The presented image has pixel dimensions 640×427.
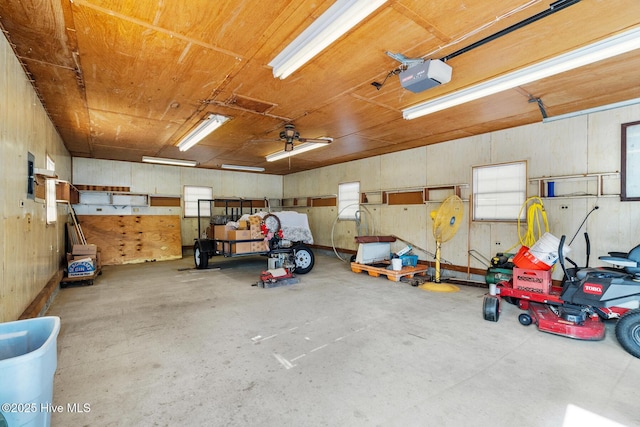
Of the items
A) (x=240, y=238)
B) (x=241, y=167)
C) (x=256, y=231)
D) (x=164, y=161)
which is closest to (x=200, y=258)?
(x=240, y=238)

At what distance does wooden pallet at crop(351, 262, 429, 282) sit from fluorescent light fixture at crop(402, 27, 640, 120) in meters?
3.31

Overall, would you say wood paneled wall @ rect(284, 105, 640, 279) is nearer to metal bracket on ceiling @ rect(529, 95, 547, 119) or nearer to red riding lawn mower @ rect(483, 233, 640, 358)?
metal bracket on ceiling @ rect(529, 95, 547, 119)

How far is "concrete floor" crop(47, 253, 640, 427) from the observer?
193cm

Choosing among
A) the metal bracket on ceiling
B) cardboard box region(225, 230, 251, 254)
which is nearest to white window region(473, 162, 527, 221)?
the metal bracket on ceiling

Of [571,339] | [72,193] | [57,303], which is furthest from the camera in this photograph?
[72,193]

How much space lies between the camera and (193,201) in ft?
31.5

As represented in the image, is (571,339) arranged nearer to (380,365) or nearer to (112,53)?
(380,365)

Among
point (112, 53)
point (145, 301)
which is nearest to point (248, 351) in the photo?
point (145, 301)

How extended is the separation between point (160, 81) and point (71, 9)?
119cm

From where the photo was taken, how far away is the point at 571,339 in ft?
10.1

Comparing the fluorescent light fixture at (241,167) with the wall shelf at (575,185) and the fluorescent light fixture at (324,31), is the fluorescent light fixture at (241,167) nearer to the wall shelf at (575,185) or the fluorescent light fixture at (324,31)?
the fluorescent light fixture at (324,31)

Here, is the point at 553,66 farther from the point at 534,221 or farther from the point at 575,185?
the point at 534,221

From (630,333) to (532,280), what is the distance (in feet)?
3.54

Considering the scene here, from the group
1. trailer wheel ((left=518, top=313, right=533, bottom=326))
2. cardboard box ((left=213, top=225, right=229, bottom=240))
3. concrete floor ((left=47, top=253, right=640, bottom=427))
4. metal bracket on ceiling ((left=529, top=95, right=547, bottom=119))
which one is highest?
metal bracket on ceiling ((left=529, top=95, right=547, bottom=119))
